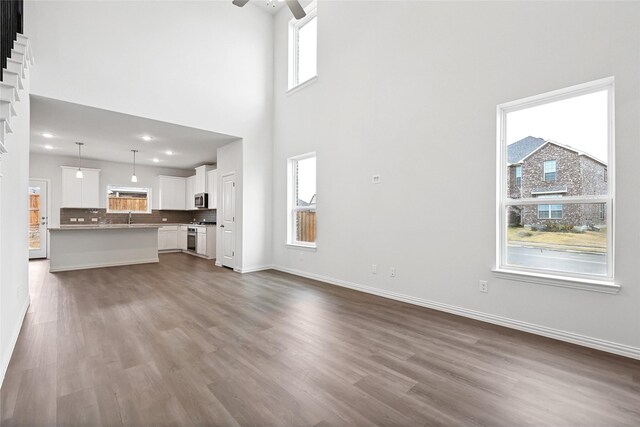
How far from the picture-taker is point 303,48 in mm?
5781

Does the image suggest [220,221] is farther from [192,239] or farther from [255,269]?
[192,239]

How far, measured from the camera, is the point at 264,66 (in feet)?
19.8

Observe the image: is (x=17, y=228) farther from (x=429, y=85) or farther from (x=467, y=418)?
(x=429, y=85)

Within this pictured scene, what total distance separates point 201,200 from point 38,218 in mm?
3957

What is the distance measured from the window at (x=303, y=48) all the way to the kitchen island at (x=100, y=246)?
4.79 m

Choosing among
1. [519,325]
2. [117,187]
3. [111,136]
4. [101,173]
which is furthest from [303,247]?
[101,173]

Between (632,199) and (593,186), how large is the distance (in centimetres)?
29

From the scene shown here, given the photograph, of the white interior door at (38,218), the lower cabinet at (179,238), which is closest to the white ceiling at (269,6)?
the lower cabinet at (179,238)

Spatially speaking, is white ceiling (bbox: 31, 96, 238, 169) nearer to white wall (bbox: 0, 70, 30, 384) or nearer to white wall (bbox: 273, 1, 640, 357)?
white wall (bbox: 0, 70, 30, 384)

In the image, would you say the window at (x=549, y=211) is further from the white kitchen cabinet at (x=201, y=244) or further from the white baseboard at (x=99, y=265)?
the white baseboard at (x=99, y=265)

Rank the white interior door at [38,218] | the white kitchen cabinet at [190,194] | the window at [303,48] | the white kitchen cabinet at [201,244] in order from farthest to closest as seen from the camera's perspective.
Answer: the white kitchen cabinet at [190,194] < the white kitchen cabinet at [201,244] < the white interior door at [38,218] < the window at [303,48]

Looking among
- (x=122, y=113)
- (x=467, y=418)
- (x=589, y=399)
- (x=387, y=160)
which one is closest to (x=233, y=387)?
(x=467, y=418)

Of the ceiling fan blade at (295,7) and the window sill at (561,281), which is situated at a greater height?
the ceiling fan blade at (295,7)

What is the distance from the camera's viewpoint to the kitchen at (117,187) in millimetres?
5252
